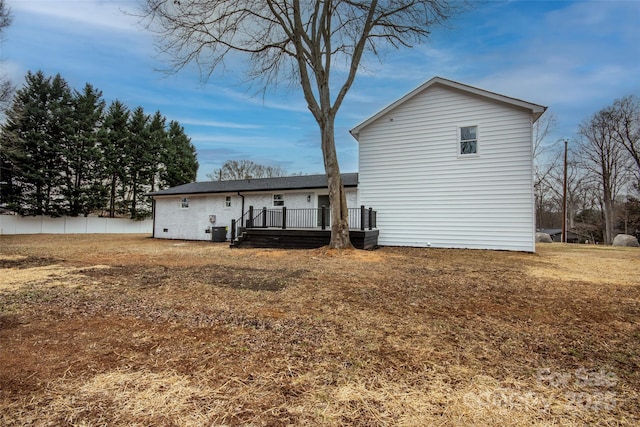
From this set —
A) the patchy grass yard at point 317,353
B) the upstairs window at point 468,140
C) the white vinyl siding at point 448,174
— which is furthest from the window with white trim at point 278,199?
the patchy grass yard at point 317,353

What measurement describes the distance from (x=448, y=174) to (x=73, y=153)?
25712 millimetres

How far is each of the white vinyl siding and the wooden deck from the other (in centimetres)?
177

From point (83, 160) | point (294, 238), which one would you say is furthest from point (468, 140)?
point (83, 160)

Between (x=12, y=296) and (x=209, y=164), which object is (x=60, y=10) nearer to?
(x=12, y=296)

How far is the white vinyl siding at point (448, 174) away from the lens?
11086 mm

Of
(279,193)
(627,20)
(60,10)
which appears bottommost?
(279,193)

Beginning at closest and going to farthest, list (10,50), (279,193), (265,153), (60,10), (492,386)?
1. (492,386)
2. (60,10)
3. (10,50)
4. (279,193)
5. (265,153)

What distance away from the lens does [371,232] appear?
11977 mm

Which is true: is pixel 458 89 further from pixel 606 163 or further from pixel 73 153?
pixel 73 153

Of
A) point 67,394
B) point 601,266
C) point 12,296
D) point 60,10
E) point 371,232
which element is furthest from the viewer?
point 371,232

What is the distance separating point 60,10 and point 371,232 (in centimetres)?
1087

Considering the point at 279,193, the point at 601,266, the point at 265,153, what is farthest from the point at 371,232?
the point at 265,153

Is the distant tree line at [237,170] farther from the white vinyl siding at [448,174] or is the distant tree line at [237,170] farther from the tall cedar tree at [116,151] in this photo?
the white vinyl siding at [448,174]

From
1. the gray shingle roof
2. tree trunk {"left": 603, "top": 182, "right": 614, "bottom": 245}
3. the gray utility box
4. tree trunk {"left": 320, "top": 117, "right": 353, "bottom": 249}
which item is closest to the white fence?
the gray shingle roof
